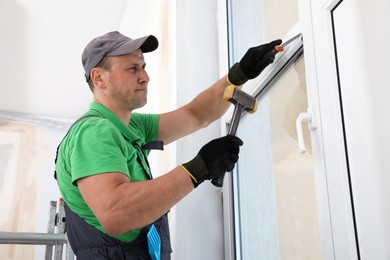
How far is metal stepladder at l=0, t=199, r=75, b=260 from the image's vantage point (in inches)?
92.8

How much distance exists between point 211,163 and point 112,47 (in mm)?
639

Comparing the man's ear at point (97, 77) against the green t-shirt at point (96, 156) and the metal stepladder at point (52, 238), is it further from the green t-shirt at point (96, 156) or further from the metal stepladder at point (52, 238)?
the metal stepladder at point (52, 238)

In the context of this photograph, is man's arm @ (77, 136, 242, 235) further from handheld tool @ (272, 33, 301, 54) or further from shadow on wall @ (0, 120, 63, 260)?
shadow on wall @ (0, 120, 63, 260)

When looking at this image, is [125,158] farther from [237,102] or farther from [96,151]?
[237,102]

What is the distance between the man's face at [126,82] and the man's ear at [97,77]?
0.02m

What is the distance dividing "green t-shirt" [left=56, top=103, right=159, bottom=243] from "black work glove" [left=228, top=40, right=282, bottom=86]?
406mm

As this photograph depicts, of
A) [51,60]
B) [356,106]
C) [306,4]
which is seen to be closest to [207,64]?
[306,4]

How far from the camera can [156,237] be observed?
1219 mm

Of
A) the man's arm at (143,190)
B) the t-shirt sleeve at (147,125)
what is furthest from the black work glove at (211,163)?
the t-shirt sleeve at (147,125)

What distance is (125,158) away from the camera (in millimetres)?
1173

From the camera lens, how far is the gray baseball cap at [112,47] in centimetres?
141

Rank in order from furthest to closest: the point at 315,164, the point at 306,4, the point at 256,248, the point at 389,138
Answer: the point at 256,248
the point at 306,4
the point at 315,164
the point at 389,138

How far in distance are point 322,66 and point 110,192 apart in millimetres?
616

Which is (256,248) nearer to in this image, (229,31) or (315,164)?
(315,164)
